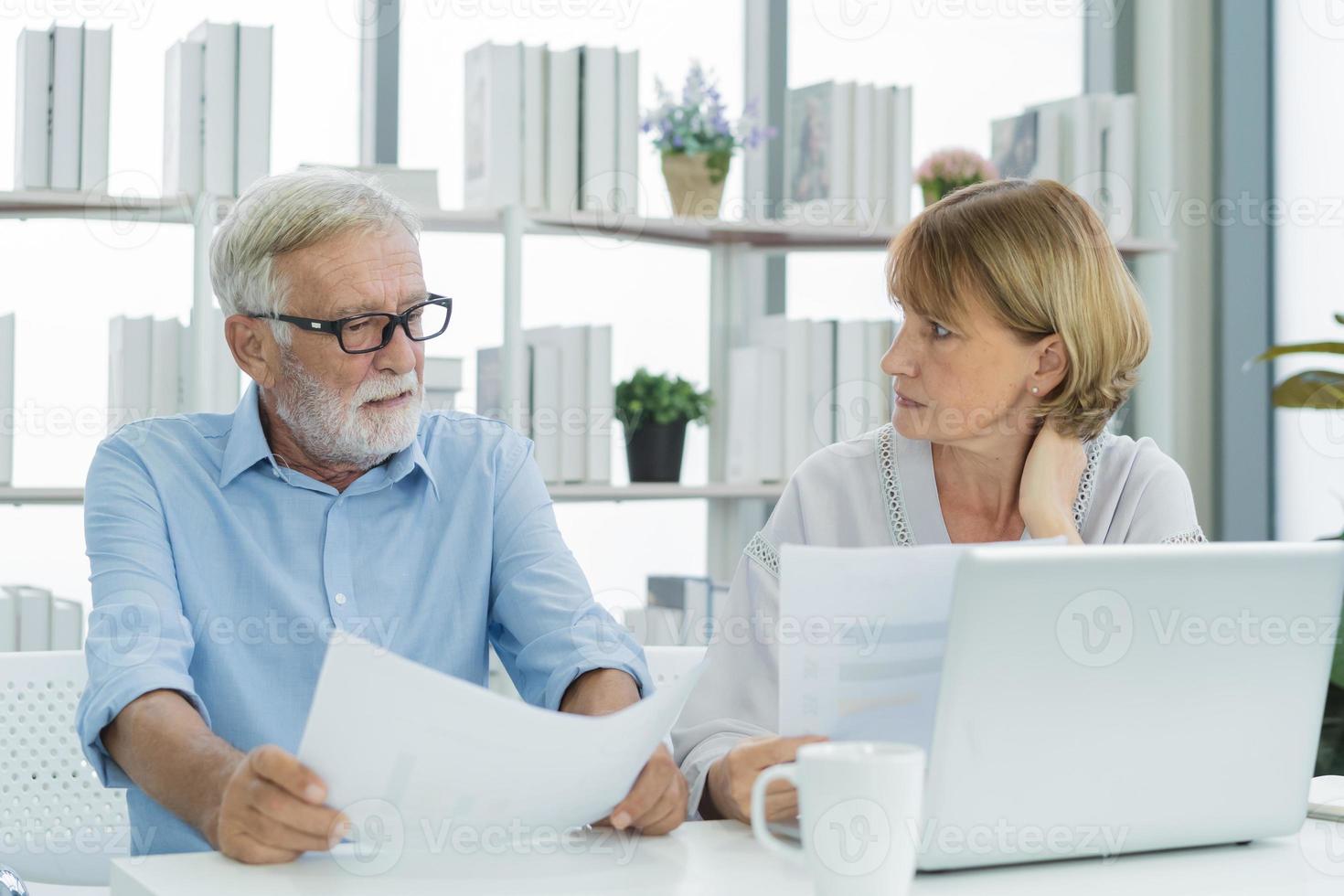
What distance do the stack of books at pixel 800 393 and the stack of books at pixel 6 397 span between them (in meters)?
1.38

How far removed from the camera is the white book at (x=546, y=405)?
2.79m

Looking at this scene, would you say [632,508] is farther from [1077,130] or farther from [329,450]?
[329,450]

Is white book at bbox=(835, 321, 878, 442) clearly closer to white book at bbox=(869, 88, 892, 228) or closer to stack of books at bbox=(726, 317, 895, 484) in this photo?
stack of books at bbox=(726, 317, 895, 484)

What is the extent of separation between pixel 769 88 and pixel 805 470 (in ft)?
6.63

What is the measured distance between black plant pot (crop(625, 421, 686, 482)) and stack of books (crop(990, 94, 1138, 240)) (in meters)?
1.05

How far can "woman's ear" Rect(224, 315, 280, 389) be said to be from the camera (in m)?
1.68

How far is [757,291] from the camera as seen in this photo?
10.4ft

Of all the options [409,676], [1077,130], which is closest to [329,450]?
[409,676]

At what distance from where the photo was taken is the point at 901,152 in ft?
10.3

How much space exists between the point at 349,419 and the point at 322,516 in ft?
0.37

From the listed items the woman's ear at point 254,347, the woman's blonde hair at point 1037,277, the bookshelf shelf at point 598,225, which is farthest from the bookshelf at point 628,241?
the woman's blonde hair at point 1037,277

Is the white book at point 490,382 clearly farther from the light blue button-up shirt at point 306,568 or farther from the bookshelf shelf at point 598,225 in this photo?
the light blue button-up shirt at point 306,568

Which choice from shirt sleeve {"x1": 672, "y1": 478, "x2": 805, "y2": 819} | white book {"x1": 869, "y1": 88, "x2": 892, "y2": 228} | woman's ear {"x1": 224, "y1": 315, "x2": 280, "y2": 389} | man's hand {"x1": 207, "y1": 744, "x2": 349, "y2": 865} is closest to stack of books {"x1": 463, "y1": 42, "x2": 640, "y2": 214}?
white book {"x1": 869, "y1": 88, "x2": 892, "y2": 228}

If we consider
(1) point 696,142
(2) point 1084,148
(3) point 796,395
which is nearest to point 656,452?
(3) point 796,395
